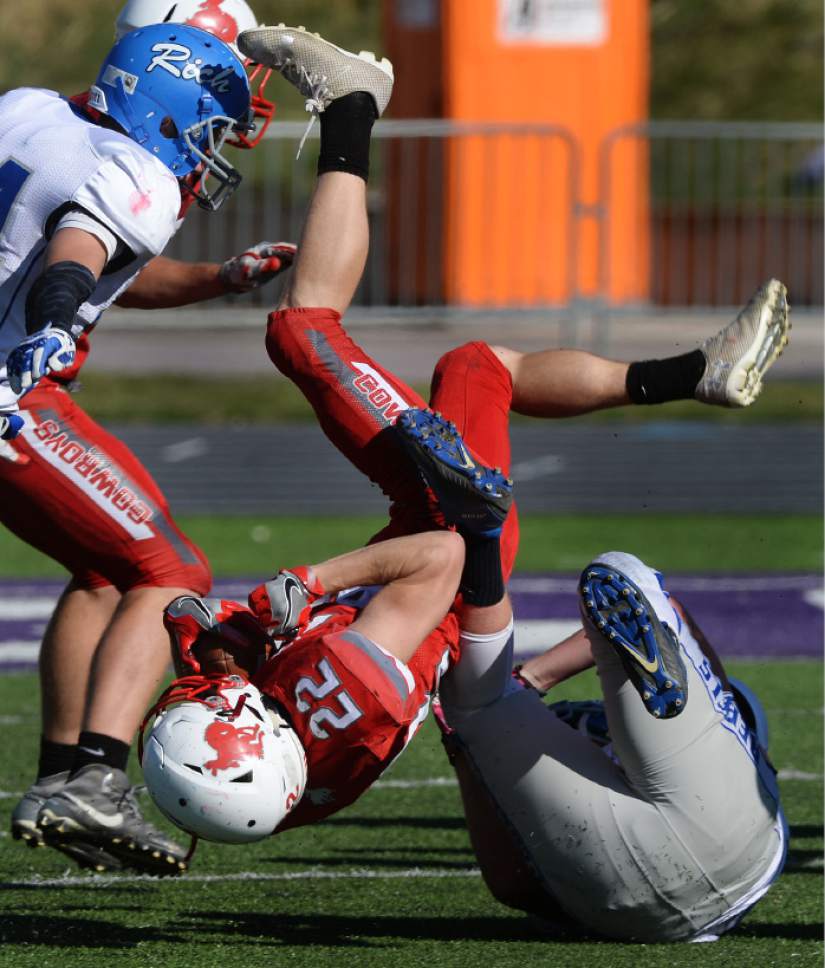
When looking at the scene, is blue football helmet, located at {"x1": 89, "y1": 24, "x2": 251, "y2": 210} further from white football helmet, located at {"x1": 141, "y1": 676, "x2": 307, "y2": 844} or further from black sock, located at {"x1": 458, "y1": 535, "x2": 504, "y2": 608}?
white football helmet, located at {"x1": 141, "y1": 676, "x2": 307, "y2": 844}

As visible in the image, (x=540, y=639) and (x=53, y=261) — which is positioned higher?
(x=53, y=261)

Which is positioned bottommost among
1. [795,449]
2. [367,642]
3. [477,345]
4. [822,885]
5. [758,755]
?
[795,449]

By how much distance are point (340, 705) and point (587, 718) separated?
0.70 metres

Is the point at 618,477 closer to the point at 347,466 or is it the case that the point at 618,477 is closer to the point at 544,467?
the point at 544,467

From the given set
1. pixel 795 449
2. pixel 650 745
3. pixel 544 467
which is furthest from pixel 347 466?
pixel 650 745

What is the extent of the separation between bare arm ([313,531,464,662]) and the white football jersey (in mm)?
731

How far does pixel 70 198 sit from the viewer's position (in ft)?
11.6

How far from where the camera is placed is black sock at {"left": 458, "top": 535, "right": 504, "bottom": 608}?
3.45 meters

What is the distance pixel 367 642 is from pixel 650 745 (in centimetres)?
52

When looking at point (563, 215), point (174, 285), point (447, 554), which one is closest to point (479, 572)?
point (447, 554)

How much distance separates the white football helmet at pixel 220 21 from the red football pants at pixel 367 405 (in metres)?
0.49

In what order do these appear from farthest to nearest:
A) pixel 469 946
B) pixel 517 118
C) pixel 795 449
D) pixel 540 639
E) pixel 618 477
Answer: pixel 517 118
pixel 795 449
pixel 618 477
pixel 540 639
pixel 469 946

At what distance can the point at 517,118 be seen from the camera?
15.0 meters

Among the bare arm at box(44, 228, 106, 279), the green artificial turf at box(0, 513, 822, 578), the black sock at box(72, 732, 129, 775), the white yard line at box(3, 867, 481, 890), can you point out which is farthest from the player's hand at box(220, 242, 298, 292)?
the green artificial turf at box(0, 513, 822, 578)
